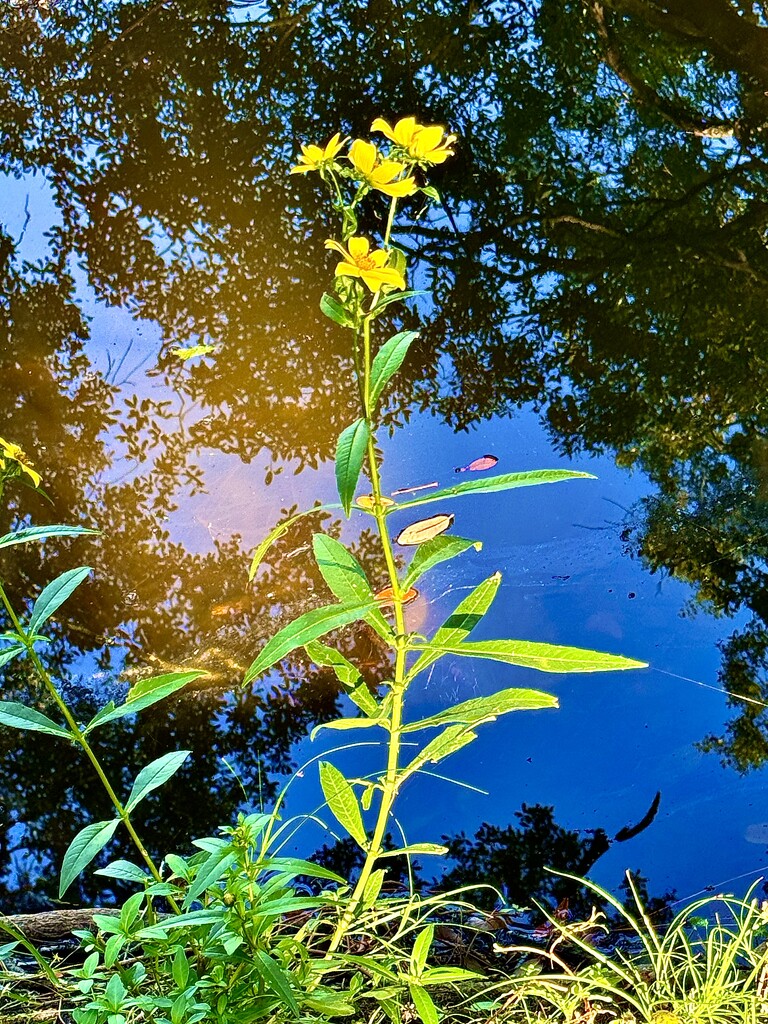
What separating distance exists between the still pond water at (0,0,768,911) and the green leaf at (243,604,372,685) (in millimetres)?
778

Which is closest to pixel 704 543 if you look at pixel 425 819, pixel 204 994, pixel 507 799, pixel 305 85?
pixel 507 799

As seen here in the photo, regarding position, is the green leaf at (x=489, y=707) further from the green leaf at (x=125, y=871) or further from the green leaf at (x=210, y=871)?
the green leaf at (x=125, y=871)

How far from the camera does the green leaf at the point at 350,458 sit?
84 centimetres

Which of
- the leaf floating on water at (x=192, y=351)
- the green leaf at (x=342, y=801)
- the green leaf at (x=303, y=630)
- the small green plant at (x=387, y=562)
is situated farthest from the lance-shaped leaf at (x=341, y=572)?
the leaf floating on water at (x=192, y=351)

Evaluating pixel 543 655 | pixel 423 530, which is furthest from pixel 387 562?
pixel 423 530

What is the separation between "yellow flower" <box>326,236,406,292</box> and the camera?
32.9 inches

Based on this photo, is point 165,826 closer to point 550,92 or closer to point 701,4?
point 550,92

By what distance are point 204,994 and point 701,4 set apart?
131 inches

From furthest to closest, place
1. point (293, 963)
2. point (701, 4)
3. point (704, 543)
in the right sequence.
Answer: point (701, 4) → point (704, 543) → point (293, 963)

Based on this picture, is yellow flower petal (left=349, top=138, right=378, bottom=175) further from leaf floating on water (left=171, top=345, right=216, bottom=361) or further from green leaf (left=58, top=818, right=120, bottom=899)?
leaf floating on water (left=171, top=345, right=216, bottom=361)

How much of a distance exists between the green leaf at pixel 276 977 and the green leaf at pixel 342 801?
0.78 ft

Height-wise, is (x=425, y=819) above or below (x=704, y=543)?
below

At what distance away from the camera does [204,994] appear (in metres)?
0.96

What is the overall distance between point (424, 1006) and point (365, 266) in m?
0.93
